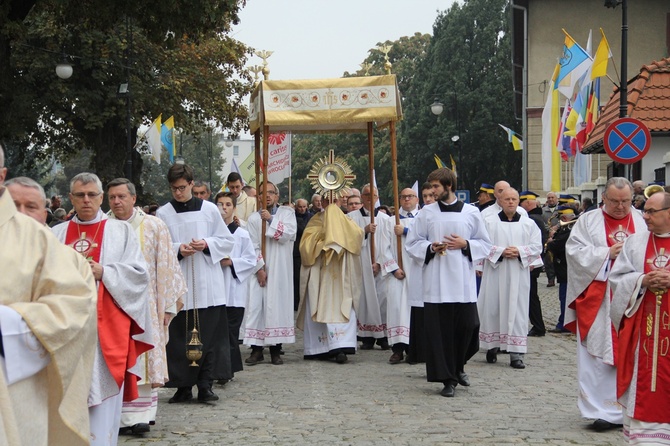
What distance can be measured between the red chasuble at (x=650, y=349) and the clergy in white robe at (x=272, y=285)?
Result: 6494mm

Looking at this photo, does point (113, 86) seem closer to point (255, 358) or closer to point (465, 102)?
point (255, 358)

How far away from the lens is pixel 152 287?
8625mm

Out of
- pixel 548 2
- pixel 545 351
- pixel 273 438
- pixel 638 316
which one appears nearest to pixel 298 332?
pixel 545 351

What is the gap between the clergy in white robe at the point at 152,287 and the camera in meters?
8.54

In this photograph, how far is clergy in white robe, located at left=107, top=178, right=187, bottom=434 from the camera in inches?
336

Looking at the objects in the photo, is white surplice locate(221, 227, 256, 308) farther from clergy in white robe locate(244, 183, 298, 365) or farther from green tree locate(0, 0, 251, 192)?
green tree locate(0, 0, 251, 192)

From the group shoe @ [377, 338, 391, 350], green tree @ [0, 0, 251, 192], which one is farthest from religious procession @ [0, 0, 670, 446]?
green tree @ [0, 0, 251, 192]

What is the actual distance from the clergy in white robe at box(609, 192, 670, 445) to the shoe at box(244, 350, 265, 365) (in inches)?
254

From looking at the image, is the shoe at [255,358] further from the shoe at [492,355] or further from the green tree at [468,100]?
the green tree at [468,100]

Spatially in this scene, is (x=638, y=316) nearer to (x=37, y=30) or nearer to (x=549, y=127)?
(x=549, y=127)

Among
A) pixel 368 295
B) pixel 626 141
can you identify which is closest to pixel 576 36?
pixel 626 141

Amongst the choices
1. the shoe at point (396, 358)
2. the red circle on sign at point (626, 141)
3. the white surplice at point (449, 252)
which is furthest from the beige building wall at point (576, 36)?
the white surplice at point (449, 252)

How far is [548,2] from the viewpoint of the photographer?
138ft

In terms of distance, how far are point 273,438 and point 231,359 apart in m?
3.07
